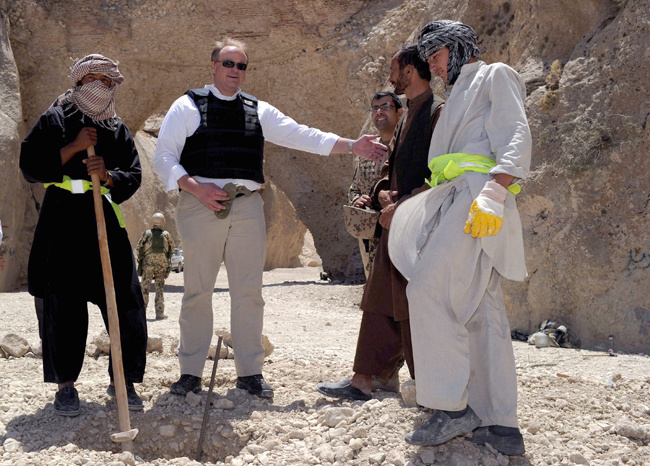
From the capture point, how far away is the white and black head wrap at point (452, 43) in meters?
3.01

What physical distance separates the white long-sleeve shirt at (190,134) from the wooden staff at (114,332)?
0.37 metres

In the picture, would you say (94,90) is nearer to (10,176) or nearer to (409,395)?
(409,395)

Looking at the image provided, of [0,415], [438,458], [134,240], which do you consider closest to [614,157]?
[438,458]

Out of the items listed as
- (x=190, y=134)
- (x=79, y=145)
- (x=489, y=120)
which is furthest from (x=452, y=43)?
(x=79, y=145)

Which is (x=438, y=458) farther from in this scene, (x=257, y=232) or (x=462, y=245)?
(x=257, y=232)

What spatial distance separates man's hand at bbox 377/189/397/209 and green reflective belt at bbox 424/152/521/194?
482 millimetres

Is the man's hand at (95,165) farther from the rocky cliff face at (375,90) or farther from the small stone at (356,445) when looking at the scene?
the rocky cliff face at (375,90)

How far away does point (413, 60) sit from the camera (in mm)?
3426

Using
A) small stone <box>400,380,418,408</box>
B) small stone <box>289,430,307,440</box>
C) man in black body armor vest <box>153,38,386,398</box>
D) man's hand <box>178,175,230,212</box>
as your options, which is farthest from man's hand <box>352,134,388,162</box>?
small stone <box>289,430,307,440</box>

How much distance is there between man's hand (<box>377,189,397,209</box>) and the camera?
11.3ft

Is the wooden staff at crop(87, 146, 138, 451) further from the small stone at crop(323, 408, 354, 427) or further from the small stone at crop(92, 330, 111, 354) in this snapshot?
the small stone at crop(92, 330, 111, 354)

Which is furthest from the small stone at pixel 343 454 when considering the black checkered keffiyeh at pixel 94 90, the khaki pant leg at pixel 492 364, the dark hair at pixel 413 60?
the black checkered keffiyeh at pixel 94 90

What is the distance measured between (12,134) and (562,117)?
31.8 feet

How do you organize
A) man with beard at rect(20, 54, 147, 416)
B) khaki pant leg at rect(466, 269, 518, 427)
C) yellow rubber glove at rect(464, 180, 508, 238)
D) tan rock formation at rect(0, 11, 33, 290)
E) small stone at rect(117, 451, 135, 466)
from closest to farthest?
yellow rubber glove at rect(464, 180, 508, 238) < khaki pant leg at rect(466, 269, 518, 427) < small stone at rect(117, 451, 135, 466) < man with beard at rect(20, 54, 147, 416) < tan rock formation at rect(0, 11, 33, 290)
